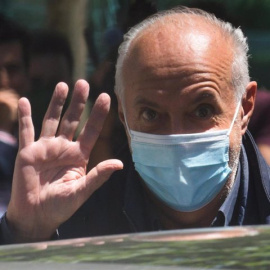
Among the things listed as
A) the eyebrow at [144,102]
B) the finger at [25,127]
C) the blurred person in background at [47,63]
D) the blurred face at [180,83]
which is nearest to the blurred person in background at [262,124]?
the blurred face at [180,83]

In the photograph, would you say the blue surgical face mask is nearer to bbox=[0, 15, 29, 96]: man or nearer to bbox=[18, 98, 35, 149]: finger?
bbox=[18, 98, 35, 149]: finger

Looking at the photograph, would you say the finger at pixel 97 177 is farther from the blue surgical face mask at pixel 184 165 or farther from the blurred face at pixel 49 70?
the blurred face at pixel 49 70

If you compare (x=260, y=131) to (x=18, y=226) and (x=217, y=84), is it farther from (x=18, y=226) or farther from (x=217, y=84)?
(x=18, y=226)

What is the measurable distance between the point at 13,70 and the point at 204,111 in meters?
1.92

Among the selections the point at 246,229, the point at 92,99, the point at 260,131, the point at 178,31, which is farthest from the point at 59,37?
the point at 246,229

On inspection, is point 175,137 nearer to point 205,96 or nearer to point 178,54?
point 205,96

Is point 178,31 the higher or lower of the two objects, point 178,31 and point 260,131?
the higher

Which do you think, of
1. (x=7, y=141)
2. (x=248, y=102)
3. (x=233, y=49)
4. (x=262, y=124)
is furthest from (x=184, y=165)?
(x=7, y=141)

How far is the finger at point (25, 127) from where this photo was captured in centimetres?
324

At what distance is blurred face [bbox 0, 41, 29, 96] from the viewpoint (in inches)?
207

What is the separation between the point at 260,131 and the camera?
14.6 ft

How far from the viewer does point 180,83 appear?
142 inches

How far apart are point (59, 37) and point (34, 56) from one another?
16 cm

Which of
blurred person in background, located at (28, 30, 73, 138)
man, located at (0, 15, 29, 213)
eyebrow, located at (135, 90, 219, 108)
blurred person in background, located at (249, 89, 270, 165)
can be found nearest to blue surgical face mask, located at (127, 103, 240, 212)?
eyebrow, located at (135, 90, 219, 108)
